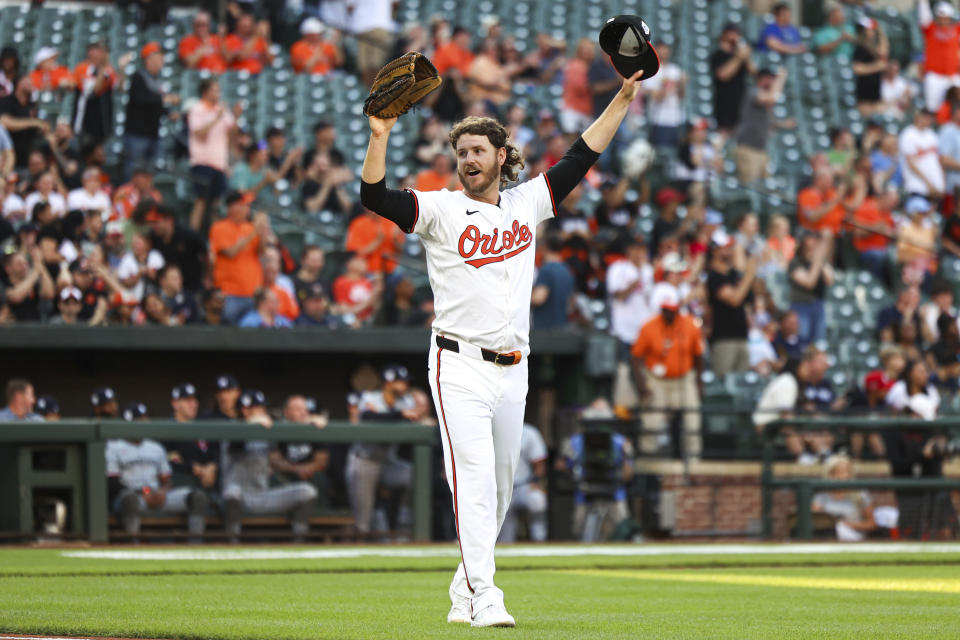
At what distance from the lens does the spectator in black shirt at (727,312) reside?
15.0 m

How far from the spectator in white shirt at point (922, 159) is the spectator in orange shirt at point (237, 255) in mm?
8425

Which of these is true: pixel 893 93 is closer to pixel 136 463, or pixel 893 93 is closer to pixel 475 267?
pixel 136 463

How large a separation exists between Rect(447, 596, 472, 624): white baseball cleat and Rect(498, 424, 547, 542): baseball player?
709 cm

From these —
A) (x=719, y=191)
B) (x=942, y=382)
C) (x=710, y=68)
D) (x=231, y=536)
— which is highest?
(x=710, y=68)

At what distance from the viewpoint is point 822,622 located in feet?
20.3

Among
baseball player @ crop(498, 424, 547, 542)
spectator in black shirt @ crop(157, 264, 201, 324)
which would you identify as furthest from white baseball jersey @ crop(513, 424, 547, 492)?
spectator in black shirt @ crop(157, 264, 201, 324)

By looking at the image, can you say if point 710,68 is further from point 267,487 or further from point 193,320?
point 267,487

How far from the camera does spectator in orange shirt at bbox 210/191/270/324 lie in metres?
13.7

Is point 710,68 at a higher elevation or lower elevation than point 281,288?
higher

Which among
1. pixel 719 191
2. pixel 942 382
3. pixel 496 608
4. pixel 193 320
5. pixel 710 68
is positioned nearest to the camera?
pixel 496 608

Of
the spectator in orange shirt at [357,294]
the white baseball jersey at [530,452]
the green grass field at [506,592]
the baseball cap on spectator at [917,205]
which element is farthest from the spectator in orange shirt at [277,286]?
the baseball cap on spectator at [917,205]

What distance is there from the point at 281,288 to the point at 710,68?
864 centimetres

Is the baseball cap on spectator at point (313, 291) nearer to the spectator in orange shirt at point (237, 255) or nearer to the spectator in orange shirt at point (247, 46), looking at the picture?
the spectator in orange shirt at point (237, 255)

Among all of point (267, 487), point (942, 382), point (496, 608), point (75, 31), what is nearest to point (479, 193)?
point (496, 608)
